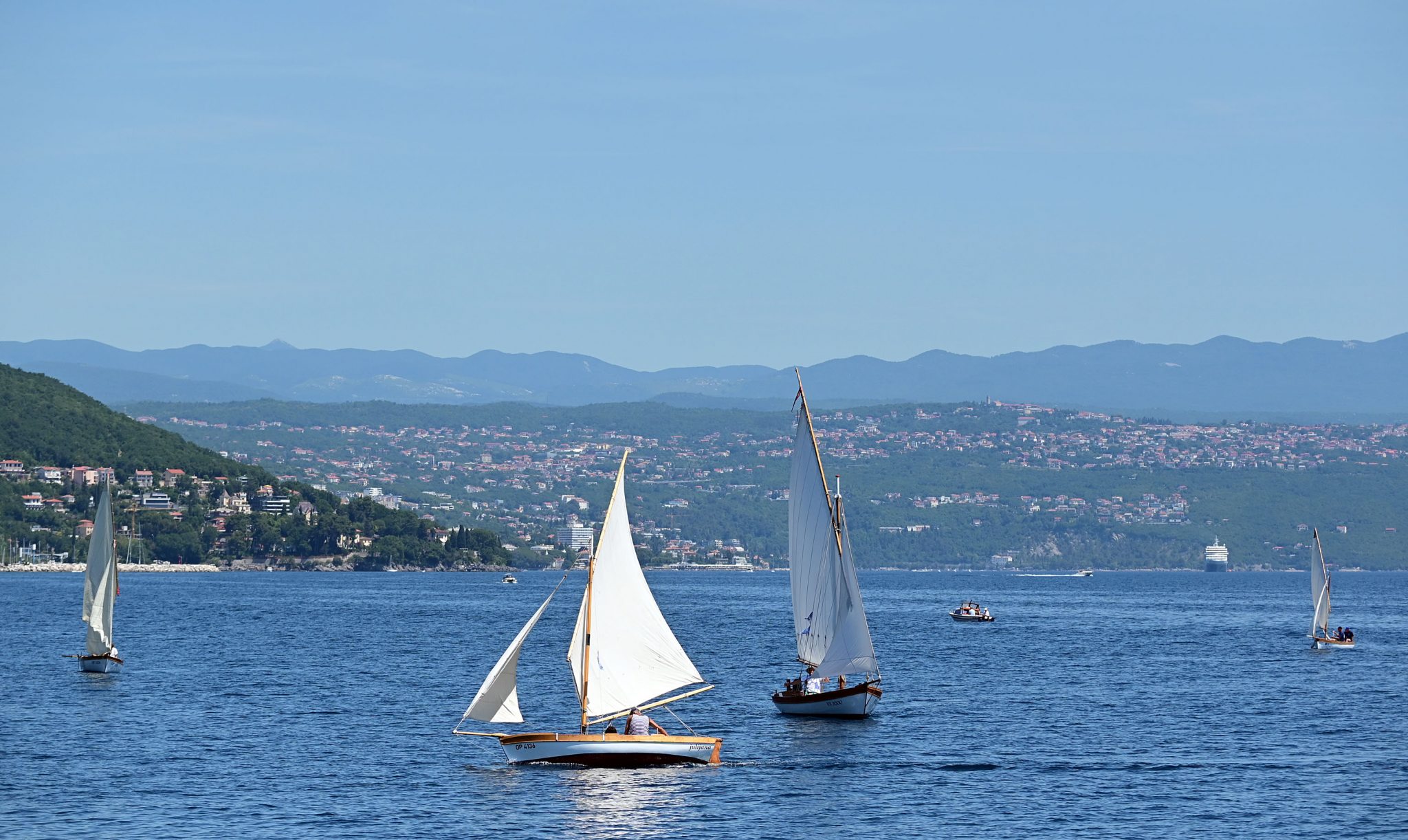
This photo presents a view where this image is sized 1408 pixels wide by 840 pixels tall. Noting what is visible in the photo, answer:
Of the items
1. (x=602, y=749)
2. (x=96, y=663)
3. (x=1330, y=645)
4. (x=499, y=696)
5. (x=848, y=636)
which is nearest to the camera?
(x=499, y=696)

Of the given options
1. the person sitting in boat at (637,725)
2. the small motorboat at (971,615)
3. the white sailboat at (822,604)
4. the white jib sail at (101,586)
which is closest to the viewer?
the person sitting in boat at (637,725)

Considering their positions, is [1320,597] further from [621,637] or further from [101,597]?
[101,597]

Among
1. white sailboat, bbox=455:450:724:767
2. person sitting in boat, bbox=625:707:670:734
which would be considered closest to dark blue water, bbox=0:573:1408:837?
white sailboat, bbox=455:450:724:767

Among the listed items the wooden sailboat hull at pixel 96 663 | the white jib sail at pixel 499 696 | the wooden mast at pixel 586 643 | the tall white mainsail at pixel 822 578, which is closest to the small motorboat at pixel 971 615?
the wooden sailboat hull at pixel 96 663

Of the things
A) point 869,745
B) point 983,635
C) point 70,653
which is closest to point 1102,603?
point 983,635

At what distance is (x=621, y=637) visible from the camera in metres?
54.2

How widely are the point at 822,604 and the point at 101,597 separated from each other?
129ft

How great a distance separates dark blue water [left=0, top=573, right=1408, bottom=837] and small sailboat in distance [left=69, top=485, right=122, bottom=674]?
1.40 meters

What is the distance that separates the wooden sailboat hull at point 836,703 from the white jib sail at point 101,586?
3615 centimetres

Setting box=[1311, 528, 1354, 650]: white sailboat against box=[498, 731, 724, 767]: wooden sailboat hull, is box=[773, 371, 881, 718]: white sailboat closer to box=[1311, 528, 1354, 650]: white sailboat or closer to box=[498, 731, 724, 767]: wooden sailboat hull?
box=[498, 731, 724, 767]: wooden sailboat hull

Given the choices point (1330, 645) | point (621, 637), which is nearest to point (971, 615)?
point (1330, 645)

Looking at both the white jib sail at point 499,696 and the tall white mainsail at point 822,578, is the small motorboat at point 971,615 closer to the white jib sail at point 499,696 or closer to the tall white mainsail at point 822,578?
the tall white mainsail at point 822,578

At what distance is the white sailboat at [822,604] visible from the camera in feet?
210

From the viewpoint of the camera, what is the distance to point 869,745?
202ft
